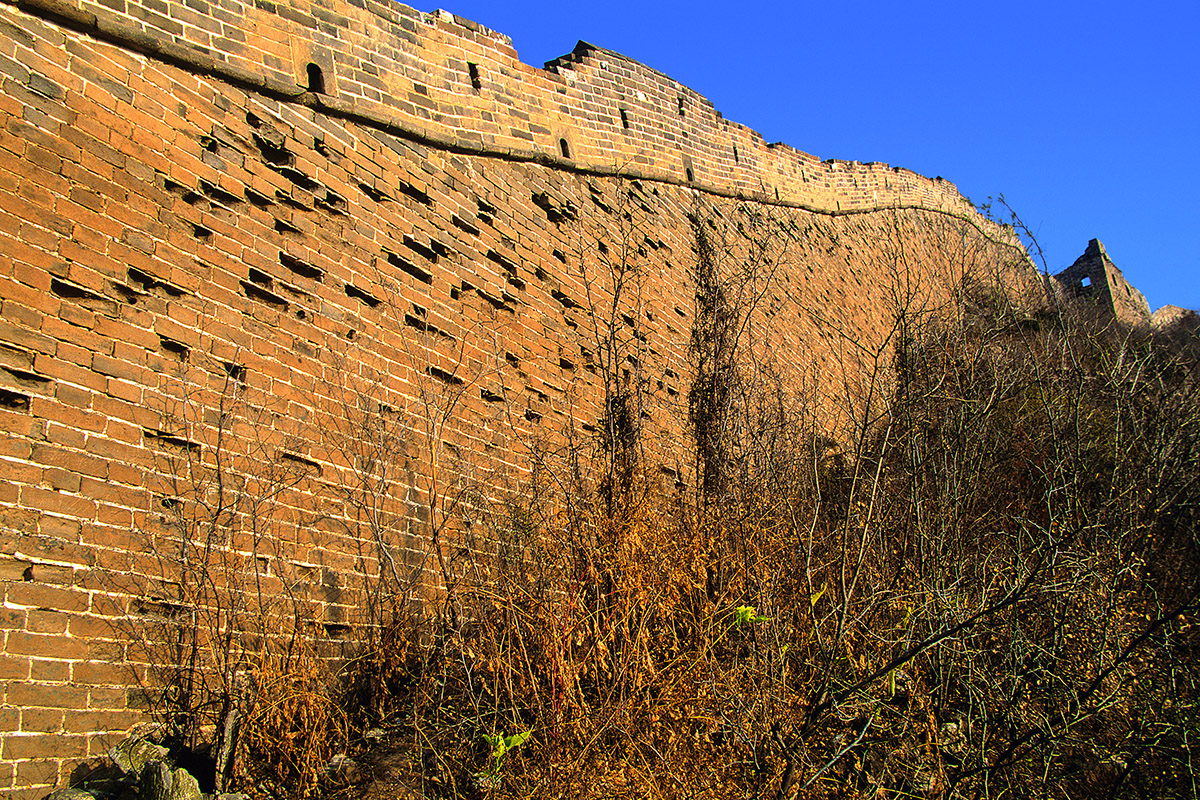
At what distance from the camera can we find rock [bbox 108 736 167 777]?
3062 millimetres

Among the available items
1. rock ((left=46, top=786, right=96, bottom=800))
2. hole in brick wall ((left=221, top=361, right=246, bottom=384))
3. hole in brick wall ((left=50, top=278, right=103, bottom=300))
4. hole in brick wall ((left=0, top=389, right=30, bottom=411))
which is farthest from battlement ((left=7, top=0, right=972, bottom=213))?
rock ((left=46, top=786, right=96, bottom=800))

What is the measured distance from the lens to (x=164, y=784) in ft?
9.59

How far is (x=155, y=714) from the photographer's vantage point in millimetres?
3250

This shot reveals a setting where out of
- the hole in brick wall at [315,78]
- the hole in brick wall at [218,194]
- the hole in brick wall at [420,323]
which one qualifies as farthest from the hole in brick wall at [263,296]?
the hole in brick wall at [315,78]

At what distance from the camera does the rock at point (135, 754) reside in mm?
3062

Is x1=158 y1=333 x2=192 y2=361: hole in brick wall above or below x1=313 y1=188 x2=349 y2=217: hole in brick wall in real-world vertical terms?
below

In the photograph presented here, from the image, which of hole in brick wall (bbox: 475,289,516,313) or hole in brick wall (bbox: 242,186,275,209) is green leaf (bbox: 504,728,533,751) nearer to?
hole in brick wall (bbox: 475,289,516,313)

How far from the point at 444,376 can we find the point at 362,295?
28.8 inches

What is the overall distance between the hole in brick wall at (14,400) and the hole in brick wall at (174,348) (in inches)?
24.2

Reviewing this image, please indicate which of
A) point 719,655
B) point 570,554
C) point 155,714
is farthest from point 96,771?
point 719,655

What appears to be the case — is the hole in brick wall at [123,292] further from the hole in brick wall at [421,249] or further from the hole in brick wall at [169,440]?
the hole in brick wall at [421,249]

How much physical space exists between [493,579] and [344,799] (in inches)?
57.1

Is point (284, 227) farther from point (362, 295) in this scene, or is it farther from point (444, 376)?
point (444, 376)

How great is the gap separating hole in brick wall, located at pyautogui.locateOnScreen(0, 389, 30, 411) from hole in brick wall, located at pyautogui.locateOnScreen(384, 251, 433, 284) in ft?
7.27
